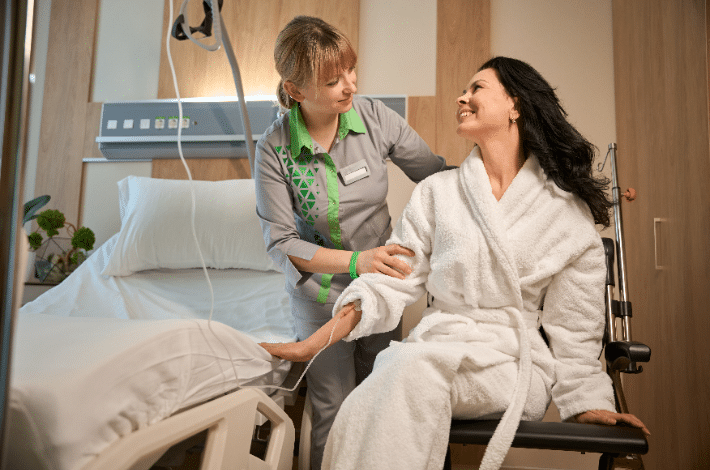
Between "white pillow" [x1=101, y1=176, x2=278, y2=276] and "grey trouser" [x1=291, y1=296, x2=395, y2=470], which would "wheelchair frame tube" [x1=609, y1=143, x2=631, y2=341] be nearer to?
"grey trouser" [x1=291, y1=296, x2=395, y2=470]

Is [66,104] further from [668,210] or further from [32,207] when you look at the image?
[668,210]

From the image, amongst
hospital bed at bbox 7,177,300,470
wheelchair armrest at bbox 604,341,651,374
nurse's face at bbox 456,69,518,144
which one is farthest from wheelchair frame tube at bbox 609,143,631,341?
hospital bed at bbox 7,177,300,470

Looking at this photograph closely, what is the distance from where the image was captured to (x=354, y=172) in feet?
5.34

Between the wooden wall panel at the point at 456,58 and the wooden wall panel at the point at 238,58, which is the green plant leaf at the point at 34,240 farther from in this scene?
the wooden wall panel at the point at 456,58

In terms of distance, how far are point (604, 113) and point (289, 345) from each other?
1.70m

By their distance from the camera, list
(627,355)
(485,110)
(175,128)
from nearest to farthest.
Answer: (627,355), (485,110), (175,128)

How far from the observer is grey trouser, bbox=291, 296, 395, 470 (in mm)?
1589

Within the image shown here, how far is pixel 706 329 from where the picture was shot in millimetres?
1391

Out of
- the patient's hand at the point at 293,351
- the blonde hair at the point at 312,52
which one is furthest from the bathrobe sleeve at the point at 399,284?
the blonde hair at the point at 312,52

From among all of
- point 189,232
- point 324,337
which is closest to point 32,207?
point 189,232

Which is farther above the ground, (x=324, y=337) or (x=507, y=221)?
(x=507, y=221)

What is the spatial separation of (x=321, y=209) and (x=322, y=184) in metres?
0.08

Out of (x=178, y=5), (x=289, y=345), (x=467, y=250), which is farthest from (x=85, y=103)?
(x=467, y=250)

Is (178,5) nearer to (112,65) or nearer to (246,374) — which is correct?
(112,65)
